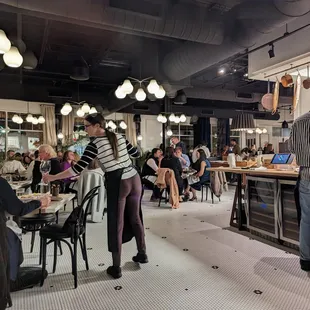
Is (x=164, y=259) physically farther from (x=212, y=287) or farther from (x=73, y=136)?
(x=73, y=136)

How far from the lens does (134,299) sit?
7.87ft

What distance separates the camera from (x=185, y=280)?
2732 mm

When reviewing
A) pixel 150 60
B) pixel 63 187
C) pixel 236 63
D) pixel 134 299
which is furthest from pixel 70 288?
pixel 236 63

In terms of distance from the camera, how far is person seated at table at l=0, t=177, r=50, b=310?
1755 mm

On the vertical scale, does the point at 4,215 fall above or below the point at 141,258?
above

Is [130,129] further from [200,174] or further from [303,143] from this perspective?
[303,143]

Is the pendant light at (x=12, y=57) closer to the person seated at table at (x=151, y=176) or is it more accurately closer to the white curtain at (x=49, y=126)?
the person seated at table at (x=151, y=176)

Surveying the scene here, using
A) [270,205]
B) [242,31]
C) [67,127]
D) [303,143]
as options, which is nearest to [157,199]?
[270,205]

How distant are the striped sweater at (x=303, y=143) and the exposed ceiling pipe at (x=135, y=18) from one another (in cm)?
176

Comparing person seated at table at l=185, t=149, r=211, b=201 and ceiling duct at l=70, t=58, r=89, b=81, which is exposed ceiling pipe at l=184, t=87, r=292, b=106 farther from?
ceiling duct at l=70, t=58, r=89, b=81

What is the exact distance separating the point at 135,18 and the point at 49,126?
886cm

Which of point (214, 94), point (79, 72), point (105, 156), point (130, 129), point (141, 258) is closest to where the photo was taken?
point (105, 156)

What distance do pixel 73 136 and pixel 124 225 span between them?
31.3 feet

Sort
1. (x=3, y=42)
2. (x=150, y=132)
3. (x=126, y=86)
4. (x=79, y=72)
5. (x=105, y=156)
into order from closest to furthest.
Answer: (x=105, y=156) → (x=3, y=42) → (x=126, y=86) → (x=79, y=72) → (x=150, y=132)
